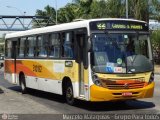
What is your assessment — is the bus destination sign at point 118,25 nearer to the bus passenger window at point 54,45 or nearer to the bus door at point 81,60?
the bus door at point 81,60

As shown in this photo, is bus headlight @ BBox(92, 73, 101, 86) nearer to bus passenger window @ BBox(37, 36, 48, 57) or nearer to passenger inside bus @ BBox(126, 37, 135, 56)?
passenger inside bus @ BBox(126, 37, 135, 56)

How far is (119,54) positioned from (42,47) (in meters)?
4.67

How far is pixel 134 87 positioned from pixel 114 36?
1.58 m

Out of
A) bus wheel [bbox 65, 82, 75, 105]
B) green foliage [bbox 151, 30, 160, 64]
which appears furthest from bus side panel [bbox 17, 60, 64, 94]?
green foliage [bbox 151, 30, 160, 64]

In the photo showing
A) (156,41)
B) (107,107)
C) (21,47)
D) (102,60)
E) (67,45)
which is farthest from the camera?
(156,41)

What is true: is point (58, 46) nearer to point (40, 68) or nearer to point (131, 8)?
point (40, 68)

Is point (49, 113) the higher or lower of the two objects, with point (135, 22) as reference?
lower

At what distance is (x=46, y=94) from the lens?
19766mm

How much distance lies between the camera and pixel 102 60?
13.7m

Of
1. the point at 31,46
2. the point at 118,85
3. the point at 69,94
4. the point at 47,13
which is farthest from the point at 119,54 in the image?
the point at 47,13

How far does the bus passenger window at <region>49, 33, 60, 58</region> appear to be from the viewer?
16.3m

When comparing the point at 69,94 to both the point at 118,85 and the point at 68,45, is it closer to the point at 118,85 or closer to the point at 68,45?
the point at 68,45

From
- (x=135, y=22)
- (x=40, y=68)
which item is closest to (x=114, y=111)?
(x=135, y=22)

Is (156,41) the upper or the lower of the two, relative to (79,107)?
upper
